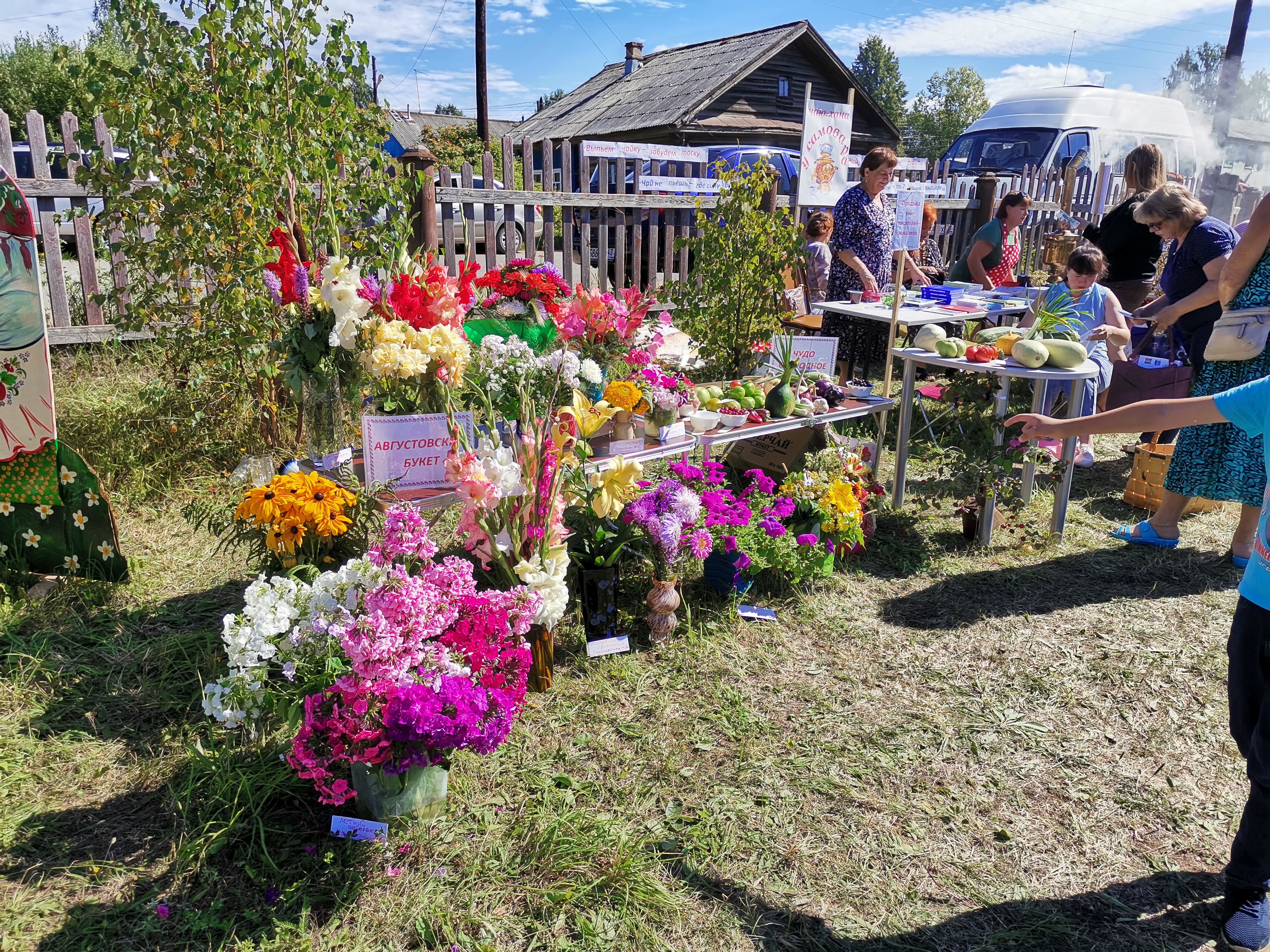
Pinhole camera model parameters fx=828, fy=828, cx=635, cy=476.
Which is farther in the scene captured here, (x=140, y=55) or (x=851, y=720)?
(x=140, y=55)

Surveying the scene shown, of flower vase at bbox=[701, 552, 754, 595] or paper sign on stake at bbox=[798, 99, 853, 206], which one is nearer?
flower vase at bbox=[701, 552, 754, 595]

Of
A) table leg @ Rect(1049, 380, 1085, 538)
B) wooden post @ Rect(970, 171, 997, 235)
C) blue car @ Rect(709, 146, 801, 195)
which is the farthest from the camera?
blue car @ Rect(709, 146, 801, 195)

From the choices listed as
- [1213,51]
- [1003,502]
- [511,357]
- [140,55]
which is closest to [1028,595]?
[1003,502]

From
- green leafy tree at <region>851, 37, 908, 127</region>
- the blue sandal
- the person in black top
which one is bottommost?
the blue sandal

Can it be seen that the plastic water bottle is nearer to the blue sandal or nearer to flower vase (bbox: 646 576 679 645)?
the blue sandal

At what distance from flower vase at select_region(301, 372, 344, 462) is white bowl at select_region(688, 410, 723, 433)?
58.2 inches

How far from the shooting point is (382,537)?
232cm

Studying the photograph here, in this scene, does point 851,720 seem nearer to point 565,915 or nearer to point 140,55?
point 565,915

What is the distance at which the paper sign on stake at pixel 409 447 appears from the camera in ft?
8.73

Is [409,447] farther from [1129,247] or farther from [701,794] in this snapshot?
[1129,247]

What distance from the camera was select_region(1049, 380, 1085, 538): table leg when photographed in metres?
3.99

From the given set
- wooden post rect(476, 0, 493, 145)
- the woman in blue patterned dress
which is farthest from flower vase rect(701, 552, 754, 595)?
wooden post rect(476, 0, 493, 145)

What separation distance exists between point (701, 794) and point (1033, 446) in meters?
2.79

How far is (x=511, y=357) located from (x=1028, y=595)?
99.3 inches
